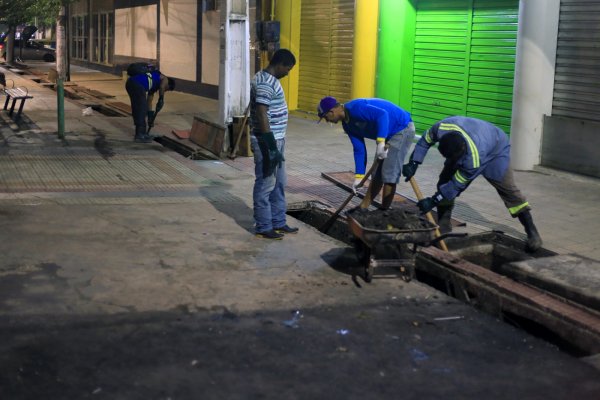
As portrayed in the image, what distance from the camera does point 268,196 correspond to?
751 centimetres

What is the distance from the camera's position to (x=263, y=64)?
17859 millimetres

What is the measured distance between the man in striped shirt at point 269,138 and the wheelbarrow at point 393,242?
1.17 m

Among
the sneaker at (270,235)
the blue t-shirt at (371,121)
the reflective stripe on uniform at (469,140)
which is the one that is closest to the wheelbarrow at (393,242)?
the reflective stripe on uniform at (469,140)

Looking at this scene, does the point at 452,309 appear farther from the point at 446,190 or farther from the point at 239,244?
the point at 239,244

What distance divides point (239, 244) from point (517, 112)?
5403 millimetres

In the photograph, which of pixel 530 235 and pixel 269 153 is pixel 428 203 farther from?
pixel 269 153

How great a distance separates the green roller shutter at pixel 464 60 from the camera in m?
12.1

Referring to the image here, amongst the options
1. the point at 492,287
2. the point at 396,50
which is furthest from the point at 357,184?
the point at 396,50

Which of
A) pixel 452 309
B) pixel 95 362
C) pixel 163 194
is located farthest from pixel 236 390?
pixel 163 194

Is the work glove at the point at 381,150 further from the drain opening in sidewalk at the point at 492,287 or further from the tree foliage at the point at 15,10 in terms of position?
the tree foliage at the point at 15,10

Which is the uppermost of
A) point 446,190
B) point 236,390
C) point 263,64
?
point 263,64

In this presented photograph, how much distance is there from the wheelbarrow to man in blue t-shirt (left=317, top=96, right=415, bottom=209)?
118 cm

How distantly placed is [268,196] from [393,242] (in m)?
1.86

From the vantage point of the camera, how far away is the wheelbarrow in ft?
19.6
